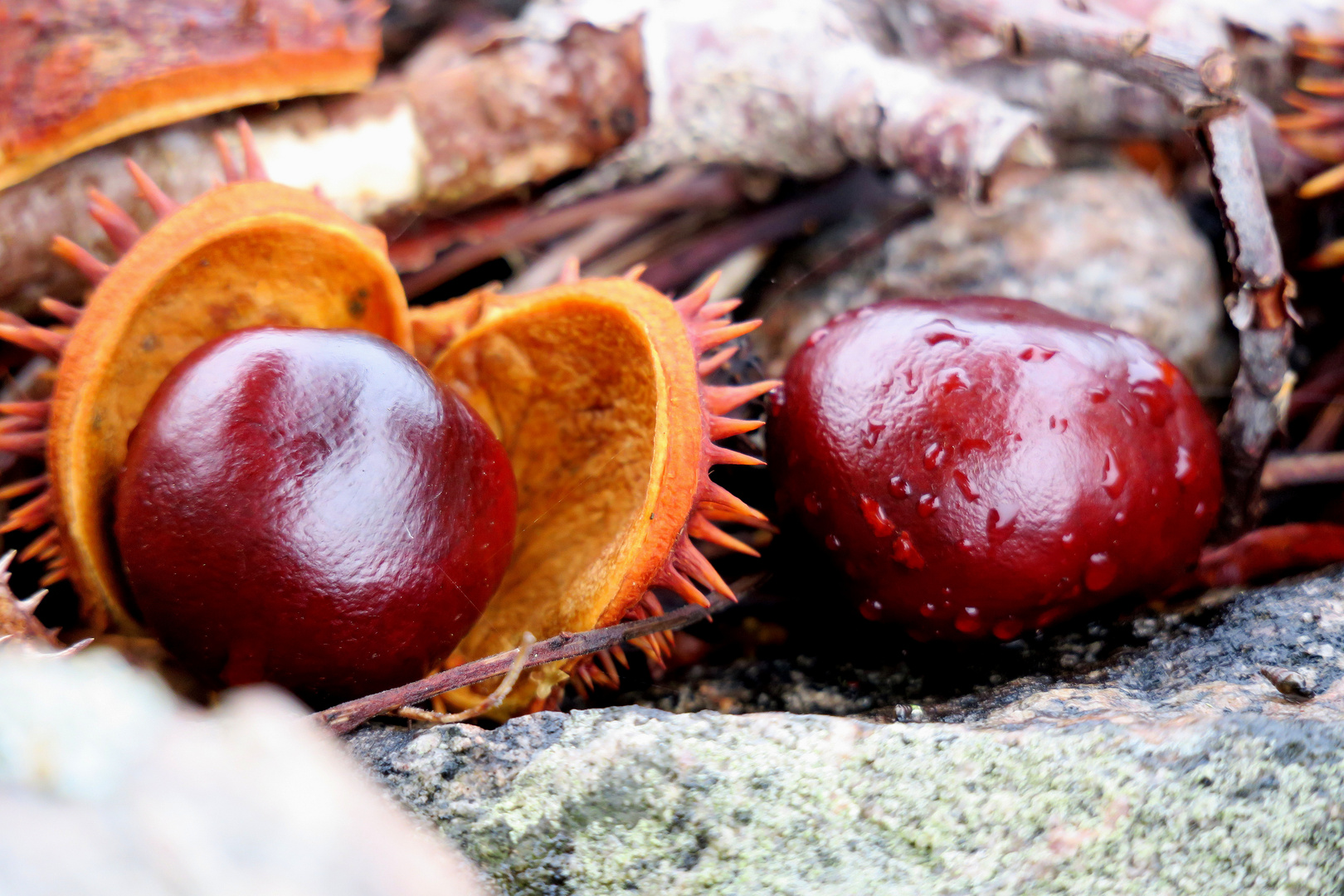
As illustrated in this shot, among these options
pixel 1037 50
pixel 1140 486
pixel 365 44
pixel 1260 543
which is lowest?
pixel 1260 543

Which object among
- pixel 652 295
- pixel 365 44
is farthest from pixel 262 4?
pixel 652 295

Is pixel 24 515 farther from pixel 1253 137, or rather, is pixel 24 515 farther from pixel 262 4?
pixel 1253 137

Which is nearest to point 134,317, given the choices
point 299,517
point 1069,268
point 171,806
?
point 299,517

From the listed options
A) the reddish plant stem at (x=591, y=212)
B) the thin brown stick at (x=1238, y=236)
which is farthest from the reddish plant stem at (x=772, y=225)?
the thin brown stick at (x=1238, y=236)

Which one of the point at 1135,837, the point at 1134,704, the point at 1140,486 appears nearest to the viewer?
the point at 1135,837

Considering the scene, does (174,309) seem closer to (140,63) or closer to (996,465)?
(140,63)
